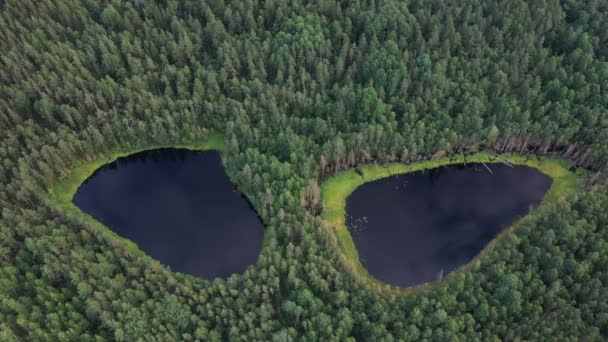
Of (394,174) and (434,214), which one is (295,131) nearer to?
(394,174)

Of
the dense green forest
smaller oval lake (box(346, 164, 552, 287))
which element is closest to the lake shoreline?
smaller oval lake (box(346, 164, 552, 287))

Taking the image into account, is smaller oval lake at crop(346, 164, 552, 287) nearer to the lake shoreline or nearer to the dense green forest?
the lake shoreline

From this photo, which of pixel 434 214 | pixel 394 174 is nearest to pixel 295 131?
pixel 394 174

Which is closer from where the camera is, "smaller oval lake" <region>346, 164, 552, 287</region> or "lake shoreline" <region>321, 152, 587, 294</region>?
"lake shoreline" <region>321, 152, 587, 294</region>

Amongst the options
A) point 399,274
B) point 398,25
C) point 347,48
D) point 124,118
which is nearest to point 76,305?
point 124,118

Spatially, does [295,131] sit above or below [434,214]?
above

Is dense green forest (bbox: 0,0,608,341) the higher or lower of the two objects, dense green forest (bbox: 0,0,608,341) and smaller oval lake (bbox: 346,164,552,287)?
the higher

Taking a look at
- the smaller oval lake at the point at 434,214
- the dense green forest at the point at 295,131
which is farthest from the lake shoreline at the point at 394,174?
the dense green forest at the point at 295,131
